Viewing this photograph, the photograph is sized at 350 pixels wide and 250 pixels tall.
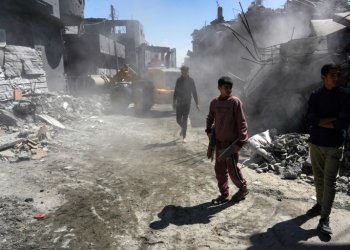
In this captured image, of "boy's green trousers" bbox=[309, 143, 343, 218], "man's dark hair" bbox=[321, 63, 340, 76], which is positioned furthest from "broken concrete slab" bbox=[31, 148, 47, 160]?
"man's dark hair" bbox=[321, 63, 340, 76]

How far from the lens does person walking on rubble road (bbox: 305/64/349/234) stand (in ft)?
11.4

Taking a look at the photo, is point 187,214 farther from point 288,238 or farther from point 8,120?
point 8,120

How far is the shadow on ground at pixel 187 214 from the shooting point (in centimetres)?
415

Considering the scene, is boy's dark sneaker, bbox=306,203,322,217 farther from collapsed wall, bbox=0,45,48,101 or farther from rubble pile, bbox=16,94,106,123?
collapsed wall, bbox=0,45,48,101

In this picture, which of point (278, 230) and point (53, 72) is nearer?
point (278, 230)

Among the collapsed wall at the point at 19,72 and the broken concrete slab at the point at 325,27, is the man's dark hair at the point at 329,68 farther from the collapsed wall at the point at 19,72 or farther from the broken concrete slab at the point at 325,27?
the collapsed wall at the point at 19,72

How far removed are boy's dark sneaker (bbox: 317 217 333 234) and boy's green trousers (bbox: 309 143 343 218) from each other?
0.06 meters

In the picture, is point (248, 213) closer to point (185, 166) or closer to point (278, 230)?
point (278, 230)

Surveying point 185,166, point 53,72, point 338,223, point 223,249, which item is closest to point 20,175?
point 185,166

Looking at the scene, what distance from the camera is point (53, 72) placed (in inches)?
682

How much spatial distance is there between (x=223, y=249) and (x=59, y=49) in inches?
676

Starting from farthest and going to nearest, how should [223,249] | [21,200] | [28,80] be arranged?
[28,80]
[21,200]
[223,249]

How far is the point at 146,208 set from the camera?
15.2 ft

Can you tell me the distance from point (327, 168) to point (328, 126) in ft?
1.56
